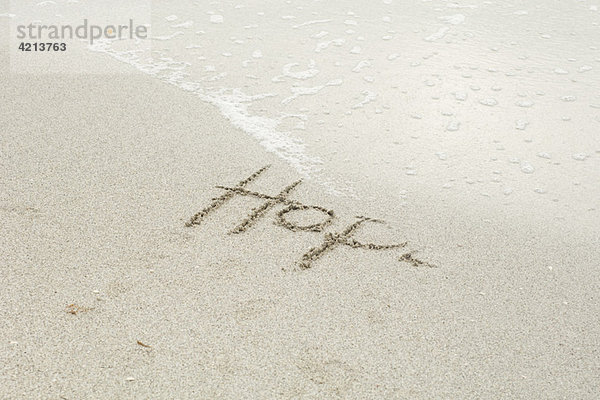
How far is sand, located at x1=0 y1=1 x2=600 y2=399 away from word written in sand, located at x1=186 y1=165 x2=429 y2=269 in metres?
0.01

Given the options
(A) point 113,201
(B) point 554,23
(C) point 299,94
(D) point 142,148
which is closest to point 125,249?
(A) point 113,201

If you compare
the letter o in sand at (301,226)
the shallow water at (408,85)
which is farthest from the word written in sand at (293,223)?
the shallow water at (408,85)

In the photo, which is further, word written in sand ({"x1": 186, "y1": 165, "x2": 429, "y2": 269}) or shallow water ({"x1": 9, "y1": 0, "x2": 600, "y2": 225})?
shallow water ({"x1": 9, "y1": 0, "x2": 600, "y2": 225})

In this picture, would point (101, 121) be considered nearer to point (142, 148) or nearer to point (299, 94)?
point (142, 148)

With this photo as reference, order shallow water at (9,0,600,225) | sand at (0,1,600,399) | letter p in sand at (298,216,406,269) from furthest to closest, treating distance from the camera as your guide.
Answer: shallow water at (9,0,600,225) → letter p in sand at (298,216,406,269) → sand at (0,1,600,399)

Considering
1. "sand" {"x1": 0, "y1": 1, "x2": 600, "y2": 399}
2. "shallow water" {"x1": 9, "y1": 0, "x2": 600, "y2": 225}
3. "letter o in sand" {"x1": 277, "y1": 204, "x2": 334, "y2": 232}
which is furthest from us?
"shallow water" {"x1": 9, "y1": 0, "x2": 600, "y2": 225}

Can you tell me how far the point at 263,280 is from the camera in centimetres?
249

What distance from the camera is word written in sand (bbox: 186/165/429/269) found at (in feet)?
8.87

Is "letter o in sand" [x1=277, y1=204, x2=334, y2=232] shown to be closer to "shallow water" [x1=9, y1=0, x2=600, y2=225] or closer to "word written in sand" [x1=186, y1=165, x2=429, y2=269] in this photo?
"word written in sand" [x1=186, y1=165, x2=429, y2=269]

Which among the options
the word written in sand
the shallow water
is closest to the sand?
the word written in sand

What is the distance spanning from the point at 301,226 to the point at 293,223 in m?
0.05

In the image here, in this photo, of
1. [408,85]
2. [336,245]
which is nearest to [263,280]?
[336,245]

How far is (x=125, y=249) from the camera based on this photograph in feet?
8.60

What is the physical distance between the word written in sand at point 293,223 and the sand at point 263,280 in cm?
1
